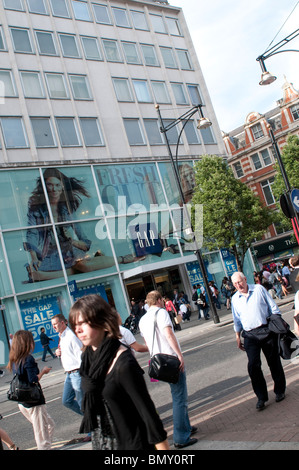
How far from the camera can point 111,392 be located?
2561 mm

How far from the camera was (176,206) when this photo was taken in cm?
2772

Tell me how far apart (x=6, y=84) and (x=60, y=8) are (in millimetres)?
7203

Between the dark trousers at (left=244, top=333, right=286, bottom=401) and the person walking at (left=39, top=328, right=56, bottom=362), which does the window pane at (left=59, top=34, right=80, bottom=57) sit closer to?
the person walking at (left=39, top=328, right=56, bottom=362)

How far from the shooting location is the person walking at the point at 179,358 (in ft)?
15.8

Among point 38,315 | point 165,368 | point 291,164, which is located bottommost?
point 165,368

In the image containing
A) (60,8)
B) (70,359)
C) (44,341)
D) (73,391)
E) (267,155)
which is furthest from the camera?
(267,155)

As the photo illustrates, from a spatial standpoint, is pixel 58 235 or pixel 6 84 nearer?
pixel 58 235

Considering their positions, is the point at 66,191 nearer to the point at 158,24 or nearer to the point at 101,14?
the point at 101,14

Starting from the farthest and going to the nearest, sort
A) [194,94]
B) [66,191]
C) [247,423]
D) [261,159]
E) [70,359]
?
[261,159], [194,94], [66,191], [70,359], [247,423]

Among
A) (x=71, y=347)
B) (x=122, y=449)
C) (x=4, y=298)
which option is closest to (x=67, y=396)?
(x=71, y=347)

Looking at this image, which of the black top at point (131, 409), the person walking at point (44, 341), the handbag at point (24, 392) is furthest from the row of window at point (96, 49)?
the black top at point (131, 409)

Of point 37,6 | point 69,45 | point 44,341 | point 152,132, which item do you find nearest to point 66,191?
point 152,132

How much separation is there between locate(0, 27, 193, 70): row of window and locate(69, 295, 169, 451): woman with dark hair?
2567 cm

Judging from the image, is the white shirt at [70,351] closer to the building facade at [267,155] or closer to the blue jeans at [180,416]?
the blue jeans at [180,416]
